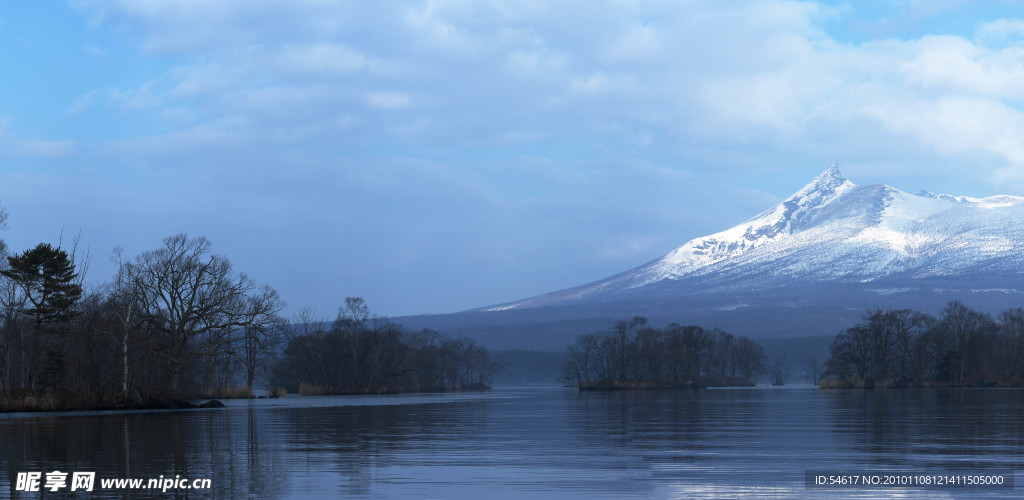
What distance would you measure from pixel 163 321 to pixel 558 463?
51.3m

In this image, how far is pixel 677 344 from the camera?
133625 mm

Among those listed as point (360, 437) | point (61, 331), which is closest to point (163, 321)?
point (61, 331)

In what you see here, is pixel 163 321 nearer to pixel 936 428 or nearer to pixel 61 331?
pixel 61 331

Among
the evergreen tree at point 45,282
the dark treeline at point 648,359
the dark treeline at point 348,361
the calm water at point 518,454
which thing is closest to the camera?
the calm water at point 518,454

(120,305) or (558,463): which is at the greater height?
(120,305)

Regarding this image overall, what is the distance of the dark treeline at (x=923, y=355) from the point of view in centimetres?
11912

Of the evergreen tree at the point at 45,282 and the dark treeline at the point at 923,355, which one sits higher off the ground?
the evergreen tree at the point at 45,282

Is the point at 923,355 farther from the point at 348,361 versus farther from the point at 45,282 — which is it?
the point at 45,282

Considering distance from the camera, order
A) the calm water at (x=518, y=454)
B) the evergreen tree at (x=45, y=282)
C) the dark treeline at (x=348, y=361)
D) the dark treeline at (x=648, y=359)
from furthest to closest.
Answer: the dark treeline at (x=648, y=359), the dark treeline at (x=348, y=361), the evergreen tree at (x=45, y=282), the calm water at (x=518, y=454)

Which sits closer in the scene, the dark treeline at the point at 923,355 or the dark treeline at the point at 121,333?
the dark treeline at the point at 121,333

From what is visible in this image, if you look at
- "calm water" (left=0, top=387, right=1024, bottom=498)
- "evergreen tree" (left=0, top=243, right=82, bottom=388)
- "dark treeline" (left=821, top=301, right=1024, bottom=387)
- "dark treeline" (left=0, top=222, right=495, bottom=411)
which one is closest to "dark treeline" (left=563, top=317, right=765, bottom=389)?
"dark treeline" (left=821, top=301, right=1024, bottom=387)

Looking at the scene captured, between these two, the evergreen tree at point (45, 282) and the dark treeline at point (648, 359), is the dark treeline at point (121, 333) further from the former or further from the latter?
the dark treeline at point (648, 359)

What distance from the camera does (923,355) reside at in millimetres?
121000

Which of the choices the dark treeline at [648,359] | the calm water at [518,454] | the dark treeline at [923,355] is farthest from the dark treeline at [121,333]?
the dark treeline at [923,355]
